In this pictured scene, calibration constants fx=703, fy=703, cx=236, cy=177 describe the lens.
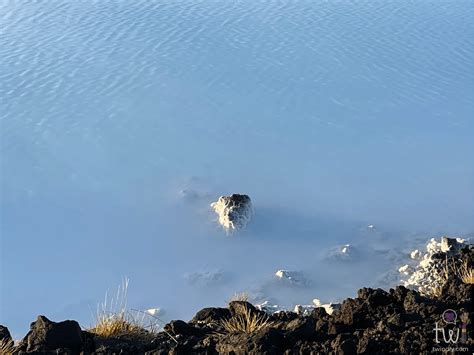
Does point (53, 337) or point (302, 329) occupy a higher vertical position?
point (302, 329)

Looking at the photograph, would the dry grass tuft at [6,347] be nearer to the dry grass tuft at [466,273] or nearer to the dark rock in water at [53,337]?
the dark rock in water at [53,337]

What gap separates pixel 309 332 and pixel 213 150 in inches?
213

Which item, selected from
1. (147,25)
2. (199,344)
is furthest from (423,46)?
(199,344)

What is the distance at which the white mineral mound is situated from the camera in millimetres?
8102

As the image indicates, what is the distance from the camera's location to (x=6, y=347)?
4.67 m

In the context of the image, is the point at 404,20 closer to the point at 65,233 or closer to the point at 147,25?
the point at 147,25

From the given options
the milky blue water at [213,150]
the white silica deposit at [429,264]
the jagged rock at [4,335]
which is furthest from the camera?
the milky blue water at [213,150]

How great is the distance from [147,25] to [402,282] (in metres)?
9.65

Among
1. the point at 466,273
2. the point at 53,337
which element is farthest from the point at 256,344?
the point at 466,273

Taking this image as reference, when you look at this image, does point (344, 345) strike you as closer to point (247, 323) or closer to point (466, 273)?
point (247, 323)

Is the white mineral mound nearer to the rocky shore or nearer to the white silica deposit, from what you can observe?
the white silica deposit

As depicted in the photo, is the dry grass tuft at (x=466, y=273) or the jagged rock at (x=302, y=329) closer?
the jagged rock at (x=302, y=329)

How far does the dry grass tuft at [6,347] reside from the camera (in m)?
4.61

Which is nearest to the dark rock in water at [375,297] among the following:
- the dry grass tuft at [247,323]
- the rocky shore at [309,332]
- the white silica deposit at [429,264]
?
the rocky shore at [309,332]
